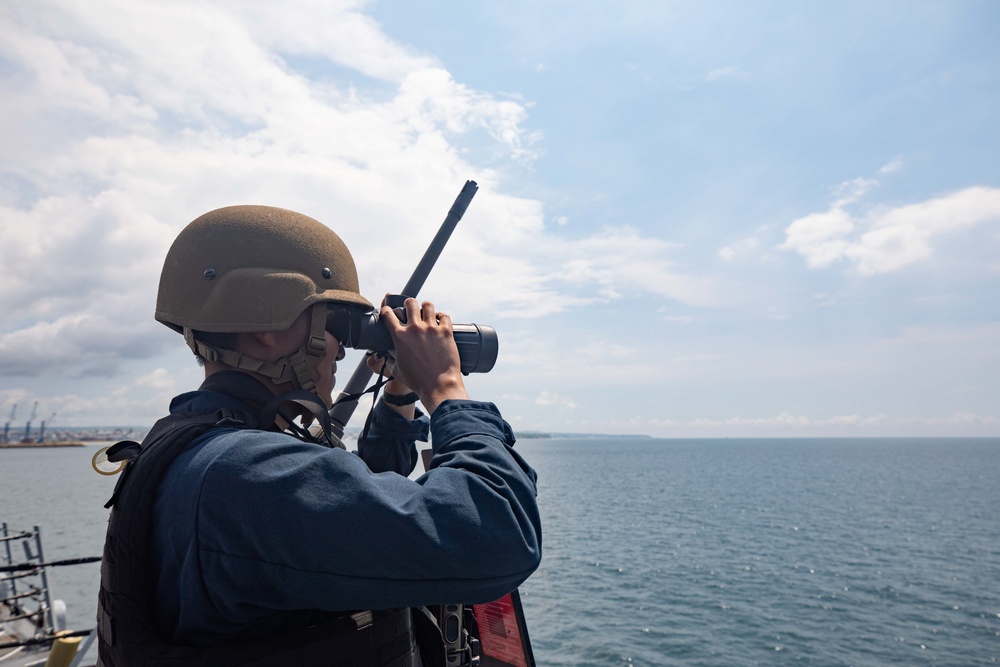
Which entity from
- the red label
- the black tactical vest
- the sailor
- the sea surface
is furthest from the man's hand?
the sea surface

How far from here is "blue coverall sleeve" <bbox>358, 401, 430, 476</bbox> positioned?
3189mm

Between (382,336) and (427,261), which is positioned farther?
(427,261)

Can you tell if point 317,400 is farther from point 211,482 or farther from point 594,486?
point 594,486

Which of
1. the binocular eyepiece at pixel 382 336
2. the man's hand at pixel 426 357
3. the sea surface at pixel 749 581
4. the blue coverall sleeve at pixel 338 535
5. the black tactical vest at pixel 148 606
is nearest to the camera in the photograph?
the blue coverall sleeve at pixel 338 535

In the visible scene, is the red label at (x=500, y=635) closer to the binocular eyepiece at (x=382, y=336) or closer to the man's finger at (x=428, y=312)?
the binocular eyepiece at (x=382, y=336)

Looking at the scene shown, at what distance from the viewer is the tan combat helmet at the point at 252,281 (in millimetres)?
2145

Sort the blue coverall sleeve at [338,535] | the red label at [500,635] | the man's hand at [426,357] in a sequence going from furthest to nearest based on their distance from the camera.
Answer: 1. the red label at [500,635]
2. the man's hand at [426,357]
3. the blue coverall sleeve at [338,535]

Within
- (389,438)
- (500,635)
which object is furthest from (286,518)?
(500,635)

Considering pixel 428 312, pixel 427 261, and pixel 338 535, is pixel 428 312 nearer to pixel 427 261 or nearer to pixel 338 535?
pixel 338 535

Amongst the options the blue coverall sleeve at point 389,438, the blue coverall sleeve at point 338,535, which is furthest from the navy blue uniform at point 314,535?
the blue coverall sleeve at point 389,438

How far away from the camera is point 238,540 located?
5.02 ft

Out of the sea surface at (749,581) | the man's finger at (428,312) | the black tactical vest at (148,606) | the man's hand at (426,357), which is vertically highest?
the man's finger at (428,312)

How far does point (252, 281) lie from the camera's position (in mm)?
2160

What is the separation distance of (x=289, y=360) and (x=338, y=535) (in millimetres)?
832
